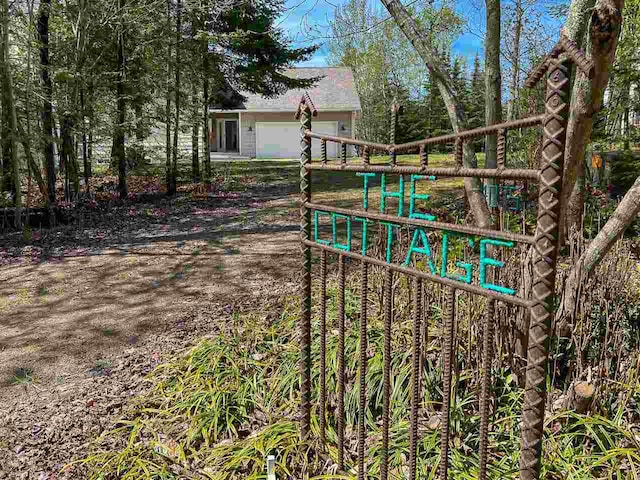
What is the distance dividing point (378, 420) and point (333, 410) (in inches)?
9.4

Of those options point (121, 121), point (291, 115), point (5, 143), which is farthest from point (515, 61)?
point (5, 143)

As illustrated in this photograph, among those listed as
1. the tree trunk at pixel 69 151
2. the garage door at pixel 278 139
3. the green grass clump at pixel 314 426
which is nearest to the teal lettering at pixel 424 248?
the green grass clump at pixel 314 426

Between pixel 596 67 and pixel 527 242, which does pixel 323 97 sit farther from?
pixel 527 242

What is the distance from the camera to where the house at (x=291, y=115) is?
83.4 ft

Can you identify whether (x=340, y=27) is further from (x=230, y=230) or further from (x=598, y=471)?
(x=598, y=471)

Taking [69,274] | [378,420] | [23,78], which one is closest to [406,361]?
[378,420]

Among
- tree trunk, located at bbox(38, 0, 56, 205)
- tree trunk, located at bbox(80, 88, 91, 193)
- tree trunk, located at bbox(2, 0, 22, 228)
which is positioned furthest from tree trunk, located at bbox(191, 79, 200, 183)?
tree trunk, located at bbox(2, 0, 22, 228)

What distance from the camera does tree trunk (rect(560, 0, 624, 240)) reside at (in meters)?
2.64

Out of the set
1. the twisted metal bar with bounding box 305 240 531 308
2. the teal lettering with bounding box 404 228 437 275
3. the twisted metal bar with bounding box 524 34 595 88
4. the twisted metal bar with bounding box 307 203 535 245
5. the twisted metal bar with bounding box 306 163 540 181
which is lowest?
the twisted metal bar with bounding box 305 240 531 308

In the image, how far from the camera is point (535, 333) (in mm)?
1443

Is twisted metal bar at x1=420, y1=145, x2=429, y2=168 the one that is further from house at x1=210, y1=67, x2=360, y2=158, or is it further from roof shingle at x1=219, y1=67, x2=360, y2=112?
roof shingle at x1=219, y1=67, x2=360, y2=112

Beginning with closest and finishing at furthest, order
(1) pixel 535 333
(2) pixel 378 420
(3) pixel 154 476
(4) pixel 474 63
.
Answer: (1) pixel 535 333, (3) pixel 154 476, (2) pixel 378 420, (4) pixel 474 63

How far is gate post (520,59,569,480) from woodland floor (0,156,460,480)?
2008mm

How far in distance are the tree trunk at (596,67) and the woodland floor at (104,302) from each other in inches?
103
